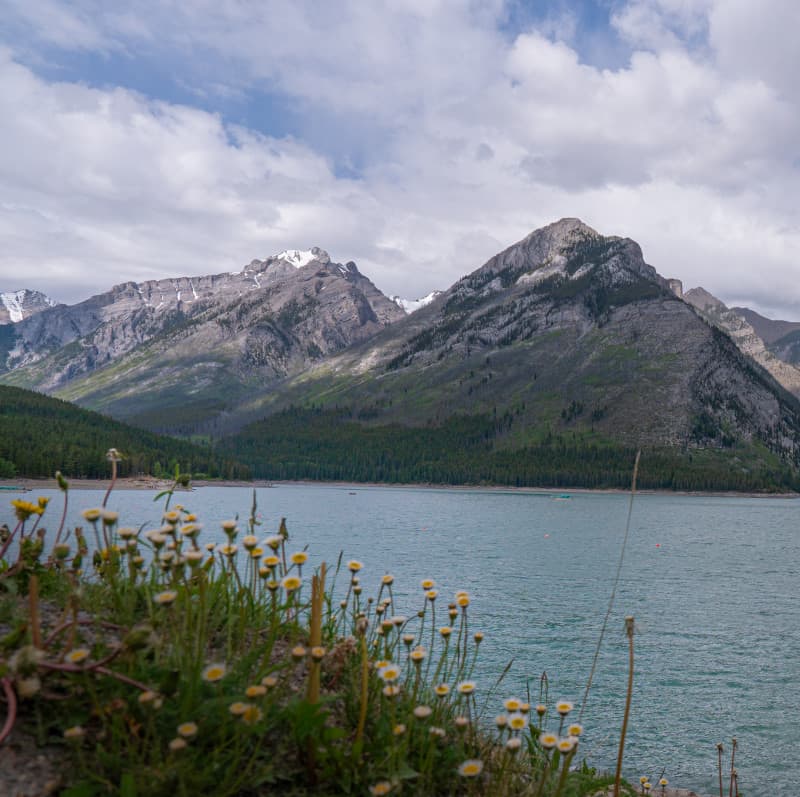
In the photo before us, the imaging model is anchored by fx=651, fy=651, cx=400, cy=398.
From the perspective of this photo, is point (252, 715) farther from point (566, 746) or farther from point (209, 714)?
point (566, 746)

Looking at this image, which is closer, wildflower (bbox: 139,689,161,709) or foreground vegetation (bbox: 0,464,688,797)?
wildflower (bbox: 139,689,161,709)

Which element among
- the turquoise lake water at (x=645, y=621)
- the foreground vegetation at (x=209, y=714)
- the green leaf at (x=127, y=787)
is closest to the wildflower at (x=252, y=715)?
the foreground vegetation at (x=209, y=714)

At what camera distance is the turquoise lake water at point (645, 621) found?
22.0m

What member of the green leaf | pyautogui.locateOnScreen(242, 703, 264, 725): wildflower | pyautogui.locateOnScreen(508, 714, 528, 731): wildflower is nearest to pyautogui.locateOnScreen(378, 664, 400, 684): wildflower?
pyautogui.locateOnScreen(508, 714, 528, 731): wildflower

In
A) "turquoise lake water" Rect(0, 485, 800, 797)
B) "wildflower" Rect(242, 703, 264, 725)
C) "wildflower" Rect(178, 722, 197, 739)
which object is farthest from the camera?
"turquoise lake water" Rect(0, 485, 800, 797)

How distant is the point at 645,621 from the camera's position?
141 ft

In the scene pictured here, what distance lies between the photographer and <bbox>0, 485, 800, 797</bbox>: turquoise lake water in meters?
22.0

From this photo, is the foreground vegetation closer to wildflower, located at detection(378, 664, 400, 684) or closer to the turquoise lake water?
A: wildflower, located at detection(378, 664, 400, 684)

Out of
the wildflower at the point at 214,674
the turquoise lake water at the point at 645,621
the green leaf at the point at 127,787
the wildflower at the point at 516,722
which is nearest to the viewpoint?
the green leaf at the point at 127,787

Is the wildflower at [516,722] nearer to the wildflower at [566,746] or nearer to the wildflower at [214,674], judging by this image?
the wildflower at [566,746]

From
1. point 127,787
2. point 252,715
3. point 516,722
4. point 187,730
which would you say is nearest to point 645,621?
point 516,722

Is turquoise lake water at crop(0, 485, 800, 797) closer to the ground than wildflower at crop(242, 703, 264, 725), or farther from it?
closer to the ground

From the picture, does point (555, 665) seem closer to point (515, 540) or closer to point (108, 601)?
point (108, 601)

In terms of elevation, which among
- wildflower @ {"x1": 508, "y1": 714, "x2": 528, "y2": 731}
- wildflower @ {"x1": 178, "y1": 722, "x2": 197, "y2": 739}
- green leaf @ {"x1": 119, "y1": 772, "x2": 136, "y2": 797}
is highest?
wildflower @ {"x1": 178, "y1": 722, "x2": 197, "y2": 739}
